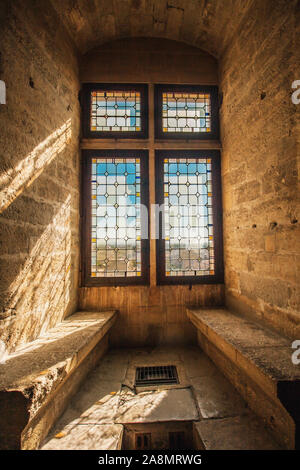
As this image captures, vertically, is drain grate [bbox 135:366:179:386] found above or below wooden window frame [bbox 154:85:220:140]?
below

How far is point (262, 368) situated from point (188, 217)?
193 cm

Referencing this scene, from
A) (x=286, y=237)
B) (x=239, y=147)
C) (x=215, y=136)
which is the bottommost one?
(x=286, y=237)

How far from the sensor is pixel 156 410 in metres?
1.87

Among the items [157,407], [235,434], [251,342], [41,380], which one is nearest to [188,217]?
[251,342]

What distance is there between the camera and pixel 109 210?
9.95 feet

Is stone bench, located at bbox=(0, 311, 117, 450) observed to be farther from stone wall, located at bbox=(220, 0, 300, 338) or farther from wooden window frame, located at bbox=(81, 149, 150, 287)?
stone wall, located at bbox=(220, 0, 300, 338)

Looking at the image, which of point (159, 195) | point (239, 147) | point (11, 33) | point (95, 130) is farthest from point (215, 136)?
point (11, 33)

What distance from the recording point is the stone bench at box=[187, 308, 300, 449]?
1373mm

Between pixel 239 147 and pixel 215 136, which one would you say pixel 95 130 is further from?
pixel 239 147

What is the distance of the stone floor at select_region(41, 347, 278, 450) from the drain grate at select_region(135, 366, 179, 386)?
59 mm

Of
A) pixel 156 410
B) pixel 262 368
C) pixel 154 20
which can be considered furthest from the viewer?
pixel 154 20

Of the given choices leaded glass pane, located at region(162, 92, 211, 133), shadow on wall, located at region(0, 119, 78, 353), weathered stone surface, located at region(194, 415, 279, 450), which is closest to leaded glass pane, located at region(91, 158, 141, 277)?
shadow on wall, located at region(0, 119, 78, 353)

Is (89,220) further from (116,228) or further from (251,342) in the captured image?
(251,342)

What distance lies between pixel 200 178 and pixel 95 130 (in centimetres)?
156
